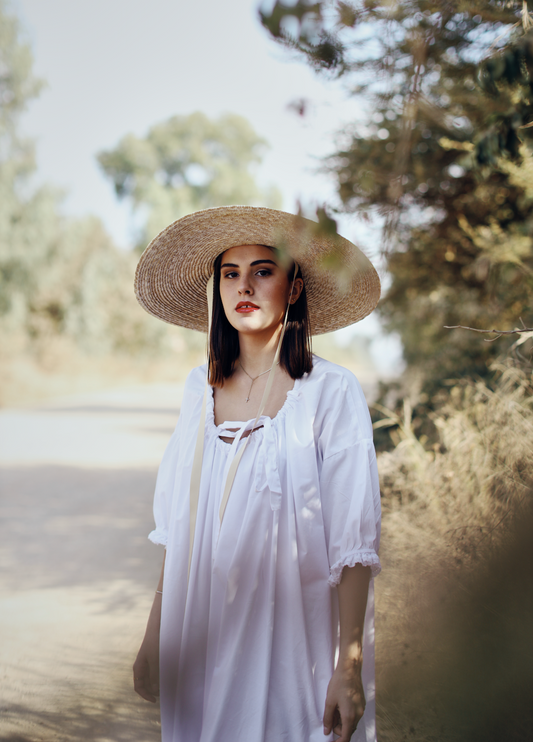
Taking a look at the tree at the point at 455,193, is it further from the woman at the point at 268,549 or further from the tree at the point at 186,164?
the tree at the point at 186,164

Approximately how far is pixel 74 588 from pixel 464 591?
261 cm

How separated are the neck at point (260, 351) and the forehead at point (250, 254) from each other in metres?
0.25

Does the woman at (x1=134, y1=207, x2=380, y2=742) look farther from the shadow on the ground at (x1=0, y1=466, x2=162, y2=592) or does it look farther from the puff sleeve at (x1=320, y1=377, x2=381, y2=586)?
the shadow on the ground at (x1=0, y1=466, x2=162, y2=592)

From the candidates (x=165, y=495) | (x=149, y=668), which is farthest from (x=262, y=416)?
(x=149, y=668)

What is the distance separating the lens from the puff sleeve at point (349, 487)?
4.79ft

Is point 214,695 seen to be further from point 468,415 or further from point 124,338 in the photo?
point 124,338

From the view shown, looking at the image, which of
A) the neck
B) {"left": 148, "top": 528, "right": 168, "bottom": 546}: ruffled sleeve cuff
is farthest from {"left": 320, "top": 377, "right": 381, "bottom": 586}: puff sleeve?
{"left": 148, "top": 528, "right": 168, "bottom": 546}: ruffled sleeve cuff

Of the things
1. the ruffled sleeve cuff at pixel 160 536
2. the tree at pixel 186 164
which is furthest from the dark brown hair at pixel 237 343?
the tree at pixel 186 164

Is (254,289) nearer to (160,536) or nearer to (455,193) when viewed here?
(160,536)

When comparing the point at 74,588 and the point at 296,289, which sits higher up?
the point at 296,289

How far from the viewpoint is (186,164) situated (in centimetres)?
2973

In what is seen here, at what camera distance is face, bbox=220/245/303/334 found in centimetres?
175

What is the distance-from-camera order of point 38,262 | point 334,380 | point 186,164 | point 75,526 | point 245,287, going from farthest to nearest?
point 186,164 < point 38,262 < point 75,526 < point 245,287 < point 334,380

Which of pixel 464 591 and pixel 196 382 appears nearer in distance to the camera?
pixel 196 382
